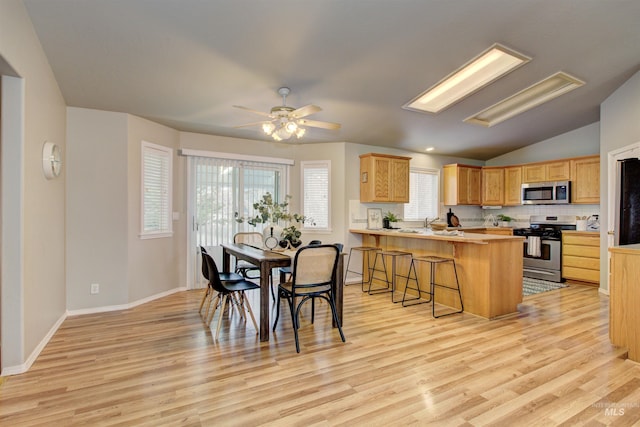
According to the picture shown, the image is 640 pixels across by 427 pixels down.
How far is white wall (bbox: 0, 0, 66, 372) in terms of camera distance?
2.33 metres

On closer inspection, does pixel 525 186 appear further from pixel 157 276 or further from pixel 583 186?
pixel 157 276

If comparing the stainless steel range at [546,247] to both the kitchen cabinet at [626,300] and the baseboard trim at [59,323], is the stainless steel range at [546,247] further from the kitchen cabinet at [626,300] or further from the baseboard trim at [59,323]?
the baseboard trim at [59,323]

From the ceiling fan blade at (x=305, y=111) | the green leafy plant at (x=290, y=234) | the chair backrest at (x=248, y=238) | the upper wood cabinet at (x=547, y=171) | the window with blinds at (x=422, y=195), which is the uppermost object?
the ceiling fan blade at (x=305, y=111)

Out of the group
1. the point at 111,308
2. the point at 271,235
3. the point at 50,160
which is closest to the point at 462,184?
the point at 271,235

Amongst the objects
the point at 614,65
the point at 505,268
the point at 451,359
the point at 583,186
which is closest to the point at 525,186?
the point at 583,186

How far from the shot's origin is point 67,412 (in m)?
1.97

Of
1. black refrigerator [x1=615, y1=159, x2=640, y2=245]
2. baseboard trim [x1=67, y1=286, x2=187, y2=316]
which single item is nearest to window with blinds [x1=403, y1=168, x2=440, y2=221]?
black refrigerator [x1=615, y1=159, x2=640, y2=245]

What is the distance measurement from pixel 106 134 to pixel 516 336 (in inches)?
196

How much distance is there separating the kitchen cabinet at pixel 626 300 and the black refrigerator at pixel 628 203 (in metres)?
1.94

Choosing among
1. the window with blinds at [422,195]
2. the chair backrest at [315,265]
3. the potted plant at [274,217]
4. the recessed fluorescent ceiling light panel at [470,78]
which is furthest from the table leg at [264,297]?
the window with blinds at [422,195]

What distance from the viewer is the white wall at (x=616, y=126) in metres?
4.06

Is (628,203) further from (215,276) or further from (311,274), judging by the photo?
(215,276)

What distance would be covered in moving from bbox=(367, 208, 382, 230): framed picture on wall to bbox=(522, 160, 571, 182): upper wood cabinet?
123 inches

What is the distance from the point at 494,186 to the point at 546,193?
1004 millimetres
